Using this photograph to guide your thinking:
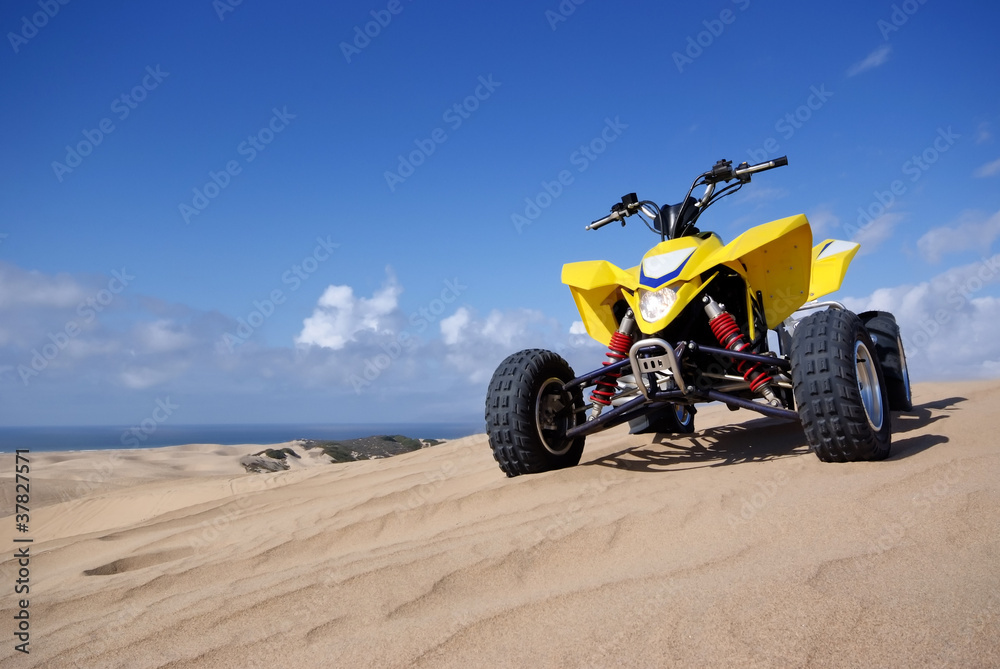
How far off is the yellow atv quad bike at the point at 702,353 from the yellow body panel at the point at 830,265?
2.04 ft

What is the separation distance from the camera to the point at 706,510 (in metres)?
3.01

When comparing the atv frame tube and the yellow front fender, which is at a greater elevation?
the yellow front fender

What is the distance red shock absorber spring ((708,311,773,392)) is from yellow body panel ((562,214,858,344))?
0.27 m

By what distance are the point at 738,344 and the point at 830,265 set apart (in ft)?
7.00

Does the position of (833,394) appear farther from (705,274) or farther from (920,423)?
(920,423)

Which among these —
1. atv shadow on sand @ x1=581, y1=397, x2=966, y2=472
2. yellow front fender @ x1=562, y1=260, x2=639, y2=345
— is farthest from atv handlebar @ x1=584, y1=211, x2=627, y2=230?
atv shadow on sand @ x1=581, y1=397, x2=966, y2=472

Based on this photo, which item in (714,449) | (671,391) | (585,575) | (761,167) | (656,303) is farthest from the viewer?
(714,449)

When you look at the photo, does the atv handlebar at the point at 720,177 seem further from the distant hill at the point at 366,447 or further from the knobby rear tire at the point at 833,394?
the distant hill at the point at 366,447

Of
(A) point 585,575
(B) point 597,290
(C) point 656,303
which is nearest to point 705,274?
(C) point 656,303

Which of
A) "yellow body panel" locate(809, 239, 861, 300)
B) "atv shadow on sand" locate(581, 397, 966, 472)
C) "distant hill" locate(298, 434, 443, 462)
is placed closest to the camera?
"atv shadow on sand" locate(581, 397, 966, 472)

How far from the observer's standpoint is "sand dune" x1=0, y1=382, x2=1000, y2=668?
5.73 ft

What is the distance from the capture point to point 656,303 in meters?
4.30

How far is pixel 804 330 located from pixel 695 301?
853mm

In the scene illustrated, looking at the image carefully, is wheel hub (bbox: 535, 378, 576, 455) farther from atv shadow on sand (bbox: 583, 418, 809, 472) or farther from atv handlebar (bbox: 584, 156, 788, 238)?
atv handlebar (bbox: 584, 156, 788, 238)
